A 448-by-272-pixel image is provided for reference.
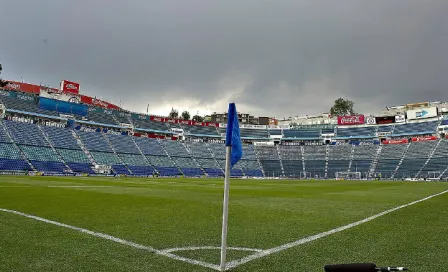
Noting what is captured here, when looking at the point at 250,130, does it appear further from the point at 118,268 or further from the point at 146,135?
the point at 118,268

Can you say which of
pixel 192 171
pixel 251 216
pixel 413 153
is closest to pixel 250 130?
pixel 192 171

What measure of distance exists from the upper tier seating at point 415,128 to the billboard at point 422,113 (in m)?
2.24

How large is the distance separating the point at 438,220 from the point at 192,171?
73.3 metres

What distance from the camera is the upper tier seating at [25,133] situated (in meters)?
60.9

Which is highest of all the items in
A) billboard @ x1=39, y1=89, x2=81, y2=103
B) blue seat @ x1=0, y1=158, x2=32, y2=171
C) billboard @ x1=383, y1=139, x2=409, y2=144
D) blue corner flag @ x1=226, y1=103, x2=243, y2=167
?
billboard @ x1=39, y1=89, x2=81, y2=103

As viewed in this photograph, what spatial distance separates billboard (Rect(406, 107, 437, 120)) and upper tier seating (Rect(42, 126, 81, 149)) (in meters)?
88.2

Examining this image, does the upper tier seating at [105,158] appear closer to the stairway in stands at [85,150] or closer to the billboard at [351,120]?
the stairway in stands at [85,150]

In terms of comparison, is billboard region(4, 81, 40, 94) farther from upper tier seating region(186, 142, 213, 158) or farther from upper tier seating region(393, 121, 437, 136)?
upper tier seating region(393, 121, 437, 136)

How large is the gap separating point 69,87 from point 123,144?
22.6 m

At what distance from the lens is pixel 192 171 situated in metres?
81.4

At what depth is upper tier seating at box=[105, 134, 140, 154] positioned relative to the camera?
77.1 metres

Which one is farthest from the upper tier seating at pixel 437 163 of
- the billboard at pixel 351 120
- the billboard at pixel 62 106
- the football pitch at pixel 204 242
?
the billboard at pixel 62 106

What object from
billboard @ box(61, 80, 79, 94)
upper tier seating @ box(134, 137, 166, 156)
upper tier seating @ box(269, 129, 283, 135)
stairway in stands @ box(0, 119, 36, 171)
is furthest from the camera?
upper tier seating @ box(269, 129, 283, 135)

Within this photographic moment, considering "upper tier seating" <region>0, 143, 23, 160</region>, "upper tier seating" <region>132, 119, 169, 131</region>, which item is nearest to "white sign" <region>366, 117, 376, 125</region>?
"upper tier seating" <region>132, 119, 169, 131</region>
